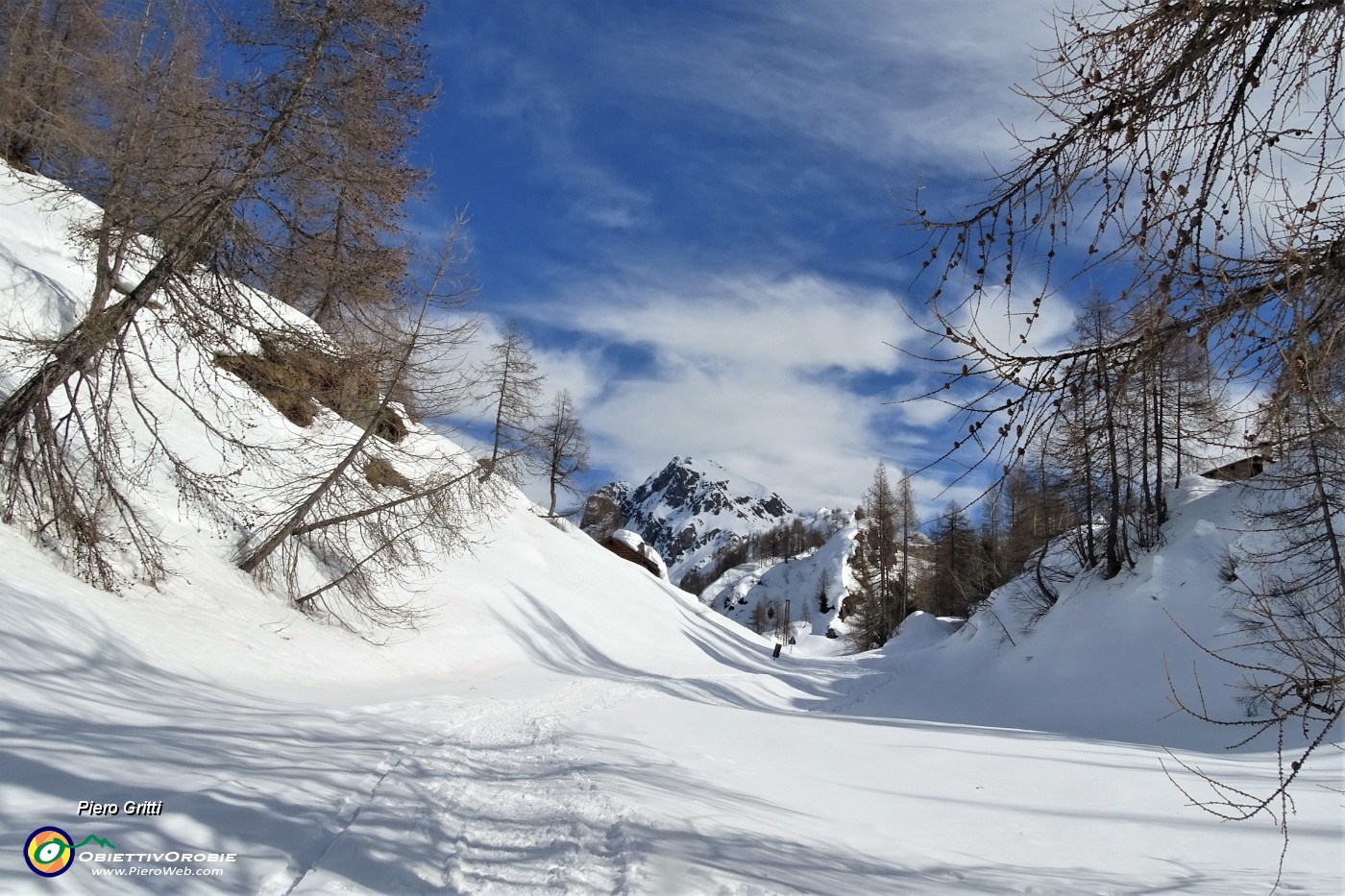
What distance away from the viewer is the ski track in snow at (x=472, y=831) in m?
3.46

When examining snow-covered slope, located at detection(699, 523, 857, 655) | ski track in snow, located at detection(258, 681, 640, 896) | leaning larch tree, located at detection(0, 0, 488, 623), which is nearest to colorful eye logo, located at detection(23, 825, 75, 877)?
ski track in snow, located at detection(258, 681, 640, 896)

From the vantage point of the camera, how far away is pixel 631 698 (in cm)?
1231

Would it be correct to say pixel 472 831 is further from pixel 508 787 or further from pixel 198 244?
pixel 198 244

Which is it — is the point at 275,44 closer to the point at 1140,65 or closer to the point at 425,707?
the point at 425,707

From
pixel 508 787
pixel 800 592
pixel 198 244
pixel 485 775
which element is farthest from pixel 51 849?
pixel 800 592

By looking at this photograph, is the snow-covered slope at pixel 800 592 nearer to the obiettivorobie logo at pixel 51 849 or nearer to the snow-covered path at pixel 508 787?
the snow-covered path at pixel 508 787

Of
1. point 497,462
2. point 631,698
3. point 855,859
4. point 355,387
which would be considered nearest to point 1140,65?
point 855,859

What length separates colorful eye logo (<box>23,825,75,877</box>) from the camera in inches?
118

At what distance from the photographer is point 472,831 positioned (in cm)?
419

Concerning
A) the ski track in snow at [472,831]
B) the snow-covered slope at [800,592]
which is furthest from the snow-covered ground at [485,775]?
the snow-covered slope at [800,592]

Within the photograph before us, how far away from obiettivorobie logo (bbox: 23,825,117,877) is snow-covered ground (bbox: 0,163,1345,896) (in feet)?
0.14

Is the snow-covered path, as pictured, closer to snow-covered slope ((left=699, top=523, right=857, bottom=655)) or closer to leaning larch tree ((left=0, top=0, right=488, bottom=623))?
leaning larch tree ((left=0, top=0, right=488, bottom=623))

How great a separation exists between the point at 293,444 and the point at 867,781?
12444mm

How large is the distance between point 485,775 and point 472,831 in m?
1.50
